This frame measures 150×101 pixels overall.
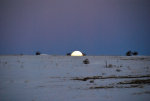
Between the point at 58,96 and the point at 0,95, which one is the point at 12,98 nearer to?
the point at 0,95

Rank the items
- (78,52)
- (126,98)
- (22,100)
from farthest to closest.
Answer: (78,52) → (126,98) → (22,100)

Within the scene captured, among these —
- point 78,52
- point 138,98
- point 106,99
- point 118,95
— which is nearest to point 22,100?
point 106,99

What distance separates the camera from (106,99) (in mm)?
6418

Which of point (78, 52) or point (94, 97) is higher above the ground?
point (78, 52)

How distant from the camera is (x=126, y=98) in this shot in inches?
262

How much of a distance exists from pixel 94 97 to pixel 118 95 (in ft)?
3.82

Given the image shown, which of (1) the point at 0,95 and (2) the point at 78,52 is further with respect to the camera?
(2) the point at 78,52

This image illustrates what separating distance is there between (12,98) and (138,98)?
16.7 ft

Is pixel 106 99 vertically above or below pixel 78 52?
below

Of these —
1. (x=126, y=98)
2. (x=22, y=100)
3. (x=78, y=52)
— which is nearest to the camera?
(x=22, y=100)

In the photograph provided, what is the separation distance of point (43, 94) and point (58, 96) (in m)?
0.71

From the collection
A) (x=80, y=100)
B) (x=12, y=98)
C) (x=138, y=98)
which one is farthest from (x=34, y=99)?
(x=138, y=98)

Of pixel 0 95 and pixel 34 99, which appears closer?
pixel 34 99

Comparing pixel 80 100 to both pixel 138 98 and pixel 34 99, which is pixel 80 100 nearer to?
pixel 34 99
